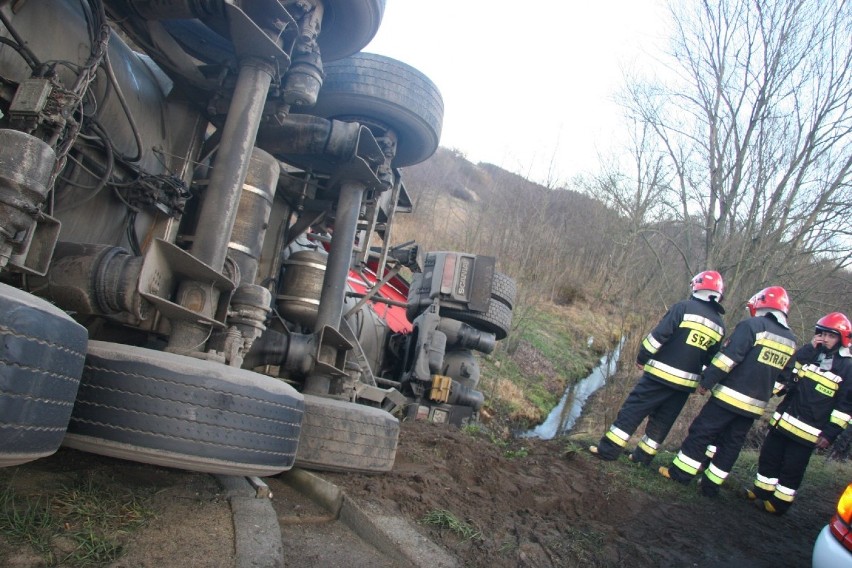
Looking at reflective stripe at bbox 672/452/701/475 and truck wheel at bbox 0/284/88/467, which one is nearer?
truck wheel at bbox 0/284/88/467

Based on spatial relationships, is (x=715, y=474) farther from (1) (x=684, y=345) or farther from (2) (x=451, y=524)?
(2) (x=451, y=524)

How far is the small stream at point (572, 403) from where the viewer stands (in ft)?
34.6

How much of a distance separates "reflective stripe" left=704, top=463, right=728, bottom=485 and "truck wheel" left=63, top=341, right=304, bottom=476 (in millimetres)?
3962

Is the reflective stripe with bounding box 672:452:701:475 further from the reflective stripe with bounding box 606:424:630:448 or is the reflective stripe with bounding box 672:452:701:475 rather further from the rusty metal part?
the rusty metal part

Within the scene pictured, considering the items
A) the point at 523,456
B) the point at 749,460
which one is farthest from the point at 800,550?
the point at 749,460

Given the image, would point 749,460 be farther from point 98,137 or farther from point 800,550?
point 98,137

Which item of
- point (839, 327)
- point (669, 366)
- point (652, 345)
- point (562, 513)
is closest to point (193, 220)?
point (562, 513)

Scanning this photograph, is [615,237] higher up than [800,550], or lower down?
Answer: higher up

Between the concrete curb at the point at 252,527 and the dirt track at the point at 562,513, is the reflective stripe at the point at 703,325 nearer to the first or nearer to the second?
the dirt track at the point at 562,513

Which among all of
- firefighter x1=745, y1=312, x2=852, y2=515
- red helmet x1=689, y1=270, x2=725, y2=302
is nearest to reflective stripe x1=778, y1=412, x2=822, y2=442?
firefighter x1=745, y1=312, x2=852, y2=515

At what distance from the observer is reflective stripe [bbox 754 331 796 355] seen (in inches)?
201

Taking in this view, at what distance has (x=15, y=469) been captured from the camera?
7.22ft

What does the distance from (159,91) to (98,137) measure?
69 cm

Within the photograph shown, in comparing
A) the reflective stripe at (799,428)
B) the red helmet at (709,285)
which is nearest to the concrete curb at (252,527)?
the red helmet at (709,285)
